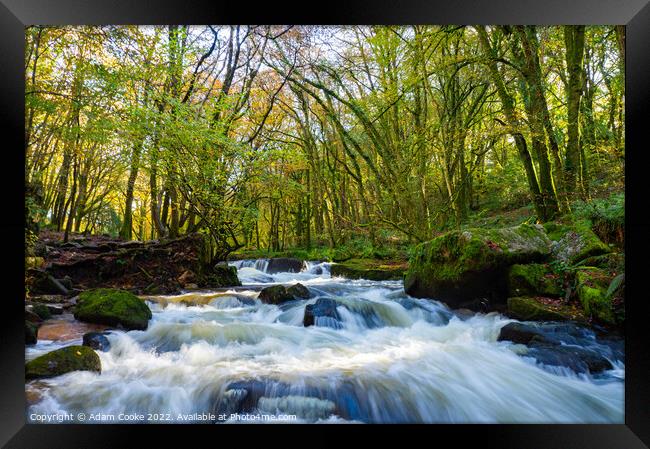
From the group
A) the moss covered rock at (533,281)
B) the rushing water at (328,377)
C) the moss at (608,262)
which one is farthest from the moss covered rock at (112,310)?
the moss at (608,262)

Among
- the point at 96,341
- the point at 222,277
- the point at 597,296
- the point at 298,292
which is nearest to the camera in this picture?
the point at 96,341

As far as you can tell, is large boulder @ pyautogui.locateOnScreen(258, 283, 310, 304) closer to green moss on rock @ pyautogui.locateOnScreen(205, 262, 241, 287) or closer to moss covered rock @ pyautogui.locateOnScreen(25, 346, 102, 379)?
green moss on rock @ pyautogui.locateOnScreen(205, 262, 241, 287)

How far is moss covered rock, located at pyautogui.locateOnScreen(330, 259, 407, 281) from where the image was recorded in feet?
21.4

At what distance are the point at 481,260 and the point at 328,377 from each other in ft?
8.76

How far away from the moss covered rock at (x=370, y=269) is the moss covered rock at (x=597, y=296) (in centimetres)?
330

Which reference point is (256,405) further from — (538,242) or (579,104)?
(579,104)

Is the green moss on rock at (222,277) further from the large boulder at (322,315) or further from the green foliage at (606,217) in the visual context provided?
→ the green foliage at (606,217)

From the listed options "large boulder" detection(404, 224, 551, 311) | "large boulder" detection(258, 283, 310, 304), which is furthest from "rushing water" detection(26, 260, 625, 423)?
"large boulder" detection(258, 283, 310, 304)

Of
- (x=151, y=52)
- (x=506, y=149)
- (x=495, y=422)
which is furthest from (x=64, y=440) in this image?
(x=506, y=149)

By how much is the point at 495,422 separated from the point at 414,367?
0.76 meters

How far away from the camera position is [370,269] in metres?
6.96

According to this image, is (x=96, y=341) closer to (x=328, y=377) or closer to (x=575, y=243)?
(x=328, y=377)

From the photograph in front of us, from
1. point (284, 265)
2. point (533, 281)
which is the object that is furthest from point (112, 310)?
point (284, 265)
